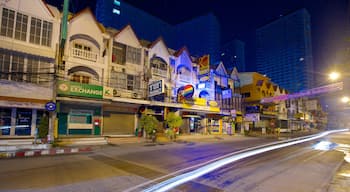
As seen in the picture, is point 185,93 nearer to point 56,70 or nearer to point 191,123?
point 191,123

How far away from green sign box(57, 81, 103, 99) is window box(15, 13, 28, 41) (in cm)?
514

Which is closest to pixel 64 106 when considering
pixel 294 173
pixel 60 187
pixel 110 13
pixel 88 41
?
pixel 88 41

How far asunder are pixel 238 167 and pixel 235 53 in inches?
3065

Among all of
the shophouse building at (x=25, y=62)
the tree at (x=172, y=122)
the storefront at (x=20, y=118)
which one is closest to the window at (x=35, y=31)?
the shophouse building at (x=25, y=62)

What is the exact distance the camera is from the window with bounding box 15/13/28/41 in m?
16.5

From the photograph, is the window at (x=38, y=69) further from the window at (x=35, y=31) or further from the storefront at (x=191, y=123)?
the storefront at (x=191, y=123)

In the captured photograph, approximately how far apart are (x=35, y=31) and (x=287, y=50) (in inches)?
2697

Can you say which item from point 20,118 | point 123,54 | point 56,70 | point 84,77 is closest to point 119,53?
point 123,54

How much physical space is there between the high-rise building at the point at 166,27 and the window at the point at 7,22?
64351mm

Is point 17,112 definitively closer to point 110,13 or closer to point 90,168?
point 90,168

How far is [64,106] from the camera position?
18.6m

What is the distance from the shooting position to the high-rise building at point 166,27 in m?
80.2

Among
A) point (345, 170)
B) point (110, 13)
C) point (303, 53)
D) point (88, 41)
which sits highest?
point (110, 13)

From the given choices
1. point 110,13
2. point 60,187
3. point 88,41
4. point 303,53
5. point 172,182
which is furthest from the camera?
point 110,13
